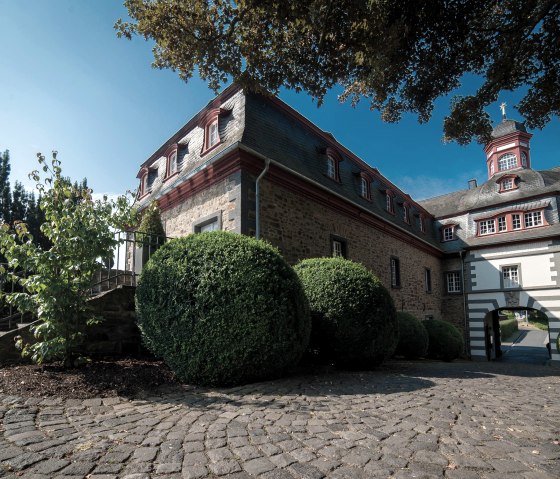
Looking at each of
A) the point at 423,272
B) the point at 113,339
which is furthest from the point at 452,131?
the point at 423,272

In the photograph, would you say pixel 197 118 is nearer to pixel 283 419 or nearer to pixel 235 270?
pixel 235 270

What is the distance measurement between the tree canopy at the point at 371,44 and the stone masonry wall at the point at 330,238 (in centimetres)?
401

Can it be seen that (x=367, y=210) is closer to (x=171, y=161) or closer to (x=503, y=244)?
(x=171, y=161)

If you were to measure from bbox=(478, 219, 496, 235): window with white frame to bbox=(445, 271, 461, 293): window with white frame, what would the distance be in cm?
291

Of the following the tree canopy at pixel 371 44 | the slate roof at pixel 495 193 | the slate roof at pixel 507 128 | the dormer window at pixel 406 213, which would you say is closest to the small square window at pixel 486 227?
the slate roof at pixel 495 193

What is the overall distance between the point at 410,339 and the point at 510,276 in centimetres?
1258

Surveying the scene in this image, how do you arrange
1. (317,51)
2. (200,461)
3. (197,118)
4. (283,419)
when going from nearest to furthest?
(200,461) < (283,419) < (317,51) < (197,118)

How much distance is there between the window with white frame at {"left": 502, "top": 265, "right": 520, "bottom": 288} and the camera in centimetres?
1927

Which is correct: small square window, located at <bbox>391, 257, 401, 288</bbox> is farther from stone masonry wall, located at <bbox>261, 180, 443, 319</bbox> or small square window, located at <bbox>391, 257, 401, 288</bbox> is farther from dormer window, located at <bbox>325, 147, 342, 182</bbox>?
dormer window, located at <bbox>325, 147, 342, 182</bbox>

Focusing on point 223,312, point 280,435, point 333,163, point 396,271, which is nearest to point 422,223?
point 396,271

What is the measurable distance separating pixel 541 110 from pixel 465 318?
56.5 feet

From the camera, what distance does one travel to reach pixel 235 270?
5.22 m

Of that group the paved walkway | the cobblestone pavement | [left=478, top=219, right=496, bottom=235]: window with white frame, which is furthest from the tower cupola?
the cobblestone pavement

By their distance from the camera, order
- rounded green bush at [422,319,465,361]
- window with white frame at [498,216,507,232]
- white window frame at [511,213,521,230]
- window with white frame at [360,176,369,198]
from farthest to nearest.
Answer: window with white frame at [498,216,507,232], white window frame at [511,213,521,230], window with white frame at [360,176,369,198], rounded green bush at [422,319,465,361]
